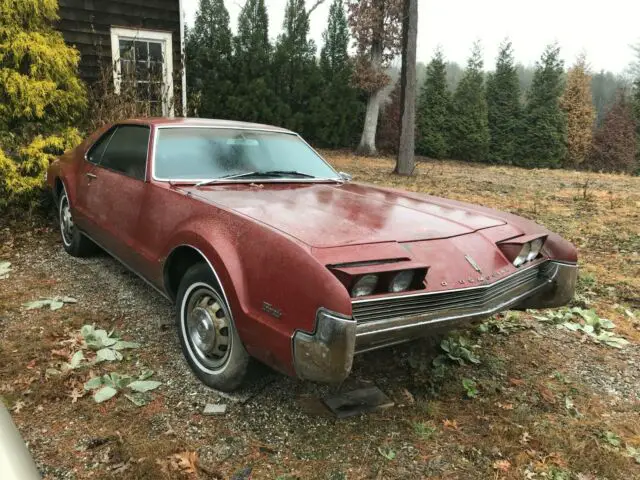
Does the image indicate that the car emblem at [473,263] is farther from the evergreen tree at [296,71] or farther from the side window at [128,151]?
the evergreen tree at [296,71]

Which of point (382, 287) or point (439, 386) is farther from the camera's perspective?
point (439, 386)

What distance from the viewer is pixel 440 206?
3.48 meters

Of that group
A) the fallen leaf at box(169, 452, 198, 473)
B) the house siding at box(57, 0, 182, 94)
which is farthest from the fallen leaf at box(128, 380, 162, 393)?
the house siding at box(57, 0, 182, 94)

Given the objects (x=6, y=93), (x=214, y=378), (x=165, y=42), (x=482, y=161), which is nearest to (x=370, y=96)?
(x=482, y=161)

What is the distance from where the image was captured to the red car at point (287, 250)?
2186mm

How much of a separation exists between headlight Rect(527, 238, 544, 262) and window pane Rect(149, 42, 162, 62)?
9289 millimetres

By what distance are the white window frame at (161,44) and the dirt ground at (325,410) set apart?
5.85m

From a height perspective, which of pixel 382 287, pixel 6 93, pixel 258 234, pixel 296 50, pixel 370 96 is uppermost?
pixel 296 50

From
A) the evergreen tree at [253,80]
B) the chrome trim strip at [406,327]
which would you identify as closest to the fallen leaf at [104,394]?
the chrome trim strip at [406,327]

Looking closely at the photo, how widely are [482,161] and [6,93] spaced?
19.9 meters

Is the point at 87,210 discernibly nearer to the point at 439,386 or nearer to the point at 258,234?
the point at 258,234

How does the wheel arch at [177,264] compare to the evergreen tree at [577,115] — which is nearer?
the wheel arch at [177,264]

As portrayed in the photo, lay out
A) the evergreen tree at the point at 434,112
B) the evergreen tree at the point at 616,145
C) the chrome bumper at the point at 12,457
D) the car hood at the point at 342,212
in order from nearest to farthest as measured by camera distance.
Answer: the chrome bumper at the point at 12,457 → the car hood at the point at 342,212 → the evergreen tree at the point at 434,112 → the evergreen tree at the point at 616,145

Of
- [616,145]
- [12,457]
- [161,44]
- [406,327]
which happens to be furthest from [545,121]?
[12,457]
